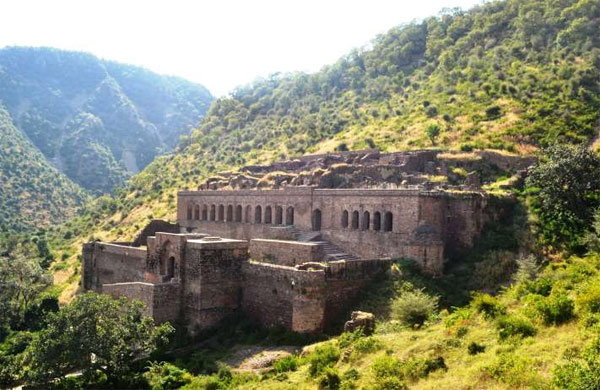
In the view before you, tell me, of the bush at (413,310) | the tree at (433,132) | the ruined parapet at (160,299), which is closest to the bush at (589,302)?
the bush at (413,310)

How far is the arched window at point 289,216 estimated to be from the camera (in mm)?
36562

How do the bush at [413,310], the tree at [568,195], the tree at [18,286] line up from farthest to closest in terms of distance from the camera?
the tree at [18,286], the tree at [568,195], the bush at [413,310]

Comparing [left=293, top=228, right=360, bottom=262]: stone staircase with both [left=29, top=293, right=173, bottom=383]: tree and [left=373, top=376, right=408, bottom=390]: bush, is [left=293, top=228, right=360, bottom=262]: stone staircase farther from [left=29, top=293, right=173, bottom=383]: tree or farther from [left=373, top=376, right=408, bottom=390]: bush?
[left=373, top=376, right=408, bottom=390]: bush

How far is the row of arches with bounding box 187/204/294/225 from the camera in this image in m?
37.6

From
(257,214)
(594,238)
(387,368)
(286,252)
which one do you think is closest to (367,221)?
(286,252)

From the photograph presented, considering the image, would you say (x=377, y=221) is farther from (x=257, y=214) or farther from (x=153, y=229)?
(x=153, y=229)

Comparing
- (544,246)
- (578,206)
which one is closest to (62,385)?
(544,246)

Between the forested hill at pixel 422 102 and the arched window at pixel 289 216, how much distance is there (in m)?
14.3

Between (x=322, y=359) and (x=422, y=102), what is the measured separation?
49.5 metres

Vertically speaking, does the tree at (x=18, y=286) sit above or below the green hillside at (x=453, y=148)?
below

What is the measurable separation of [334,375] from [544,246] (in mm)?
13759

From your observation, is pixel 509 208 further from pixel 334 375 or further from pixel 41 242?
pixel 41 242

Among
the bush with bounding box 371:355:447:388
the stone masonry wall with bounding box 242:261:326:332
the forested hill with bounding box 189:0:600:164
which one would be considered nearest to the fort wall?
the stone masonry wall with bounding box 242:261:326:332

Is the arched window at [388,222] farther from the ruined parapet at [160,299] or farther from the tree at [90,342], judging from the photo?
the tree at [90,342]
